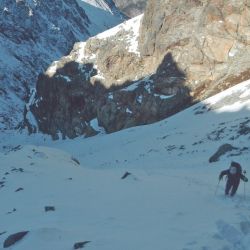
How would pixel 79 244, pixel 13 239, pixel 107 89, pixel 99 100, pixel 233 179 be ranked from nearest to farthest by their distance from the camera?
pixel 79 244 < pixel 13 239 < pixel 233 179 < pixel 99 100 < pixel 107 89

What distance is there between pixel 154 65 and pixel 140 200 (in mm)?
45625

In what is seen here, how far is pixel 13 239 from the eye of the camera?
1207 centimetres

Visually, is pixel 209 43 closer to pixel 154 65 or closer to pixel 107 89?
pixel 154 65

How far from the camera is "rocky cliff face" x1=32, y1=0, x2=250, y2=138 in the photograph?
51688 millimetres

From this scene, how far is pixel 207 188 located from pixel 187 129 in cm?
2126

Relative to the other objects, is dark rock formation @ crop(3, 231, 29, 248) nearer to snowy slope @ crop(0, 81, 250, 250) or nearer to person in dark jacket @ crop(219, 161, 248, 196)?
snowy slope @ crop(0, 81, 250, 250)

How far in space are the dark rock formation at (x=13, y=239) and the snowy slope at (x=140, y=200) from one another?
0.74ft

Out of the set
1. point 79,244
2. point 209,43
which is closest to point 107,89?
point 209,43

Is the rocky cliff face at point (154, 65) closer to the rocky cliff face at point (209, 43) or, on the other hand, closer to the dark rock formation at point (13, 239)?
the rocky cliff face at point (209, 43)

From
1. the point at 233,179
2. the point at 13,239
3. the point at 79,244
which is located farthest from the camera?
the point at 233,179

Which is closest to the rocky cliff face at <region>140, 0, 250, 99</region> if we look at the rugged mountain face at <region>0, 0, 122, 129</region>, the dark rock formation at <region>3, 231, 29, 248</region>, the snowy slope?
the snowy slope

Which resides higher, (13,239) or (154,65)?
(154,65)

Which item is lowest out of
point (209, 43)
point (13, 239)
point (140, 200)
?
point (140, 200)

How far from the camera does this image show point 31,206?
55.3 ft
